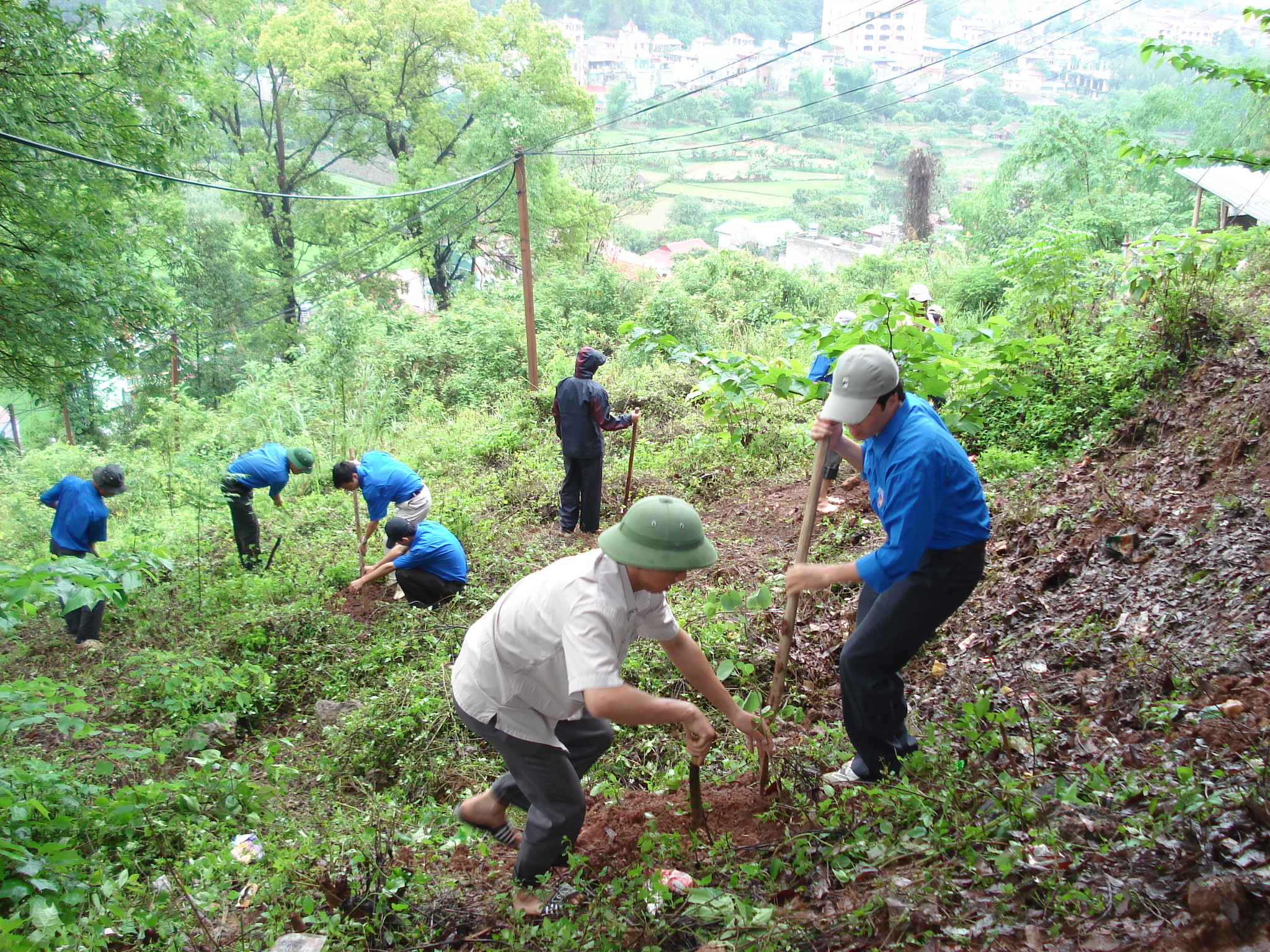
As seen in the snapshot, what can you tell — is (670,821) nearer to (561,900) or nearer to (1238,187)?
(561,900)

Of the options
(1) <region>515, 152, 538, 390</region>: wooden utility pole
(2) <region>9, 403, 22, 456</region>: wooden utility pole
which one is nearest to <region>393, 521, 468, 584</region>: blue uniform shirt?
(1) <region>515, 152, 538, 390</region>: wooden utility pole

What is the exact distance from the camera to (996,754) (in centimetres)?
290

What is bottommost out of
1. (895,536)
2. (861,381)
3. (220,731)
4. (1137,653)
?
(220,731)

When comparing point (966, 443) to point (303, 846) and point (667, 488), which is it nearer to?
point (667, 488)

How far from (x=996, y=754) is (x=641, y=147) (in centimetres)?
6241

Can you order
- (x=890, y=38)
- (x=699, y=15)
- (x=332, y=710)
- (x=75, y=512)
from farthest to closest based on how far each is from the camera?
(x=890, y=38)
(x=699, y=15)
(x=75, y=512)
(x=332, y=710)

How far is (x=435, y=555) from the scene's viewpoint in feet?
18.7

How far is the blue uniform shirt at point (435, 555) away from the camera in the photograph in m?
5.68

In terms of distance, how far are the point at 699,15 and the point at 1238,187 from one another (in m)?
76.0

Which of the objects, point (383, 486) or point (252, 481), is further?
point (252, 481)

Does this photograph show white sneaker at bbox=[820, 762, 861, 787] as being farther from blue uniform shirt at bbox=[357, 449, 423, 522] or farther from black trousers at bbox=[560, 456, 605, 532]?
black trousers at bbox=[560, 456, 605, 532]

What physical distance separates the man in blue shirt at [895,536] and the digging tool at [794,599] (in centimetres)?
11

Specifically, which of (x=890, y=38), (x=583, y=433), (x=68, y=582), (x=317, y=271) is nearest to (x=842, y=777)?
(x=68, y=582)

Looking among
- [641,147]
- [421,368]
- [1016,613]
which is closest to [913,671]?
[1016,613]
